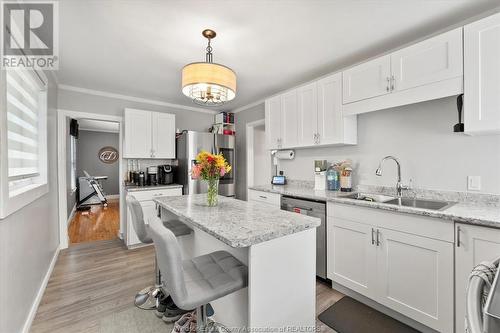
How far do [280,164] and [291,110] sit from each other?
3.19ft

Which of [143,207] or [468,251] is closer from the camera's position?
[468,251]

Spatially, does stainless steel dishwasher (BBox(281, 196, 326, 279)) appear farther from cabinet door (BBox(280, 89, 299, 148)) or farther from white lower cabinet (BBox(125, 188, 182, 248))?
white lower cabinet (BBox(125, 188, 182, 248))

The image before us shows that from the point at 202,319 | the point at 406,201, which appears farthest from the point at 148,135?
the point at 406,201

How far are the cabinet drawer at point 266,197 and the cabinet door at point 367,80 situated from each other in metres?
1.34

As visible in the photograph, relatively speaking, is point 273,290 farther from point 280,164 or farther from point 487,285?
point 280,164

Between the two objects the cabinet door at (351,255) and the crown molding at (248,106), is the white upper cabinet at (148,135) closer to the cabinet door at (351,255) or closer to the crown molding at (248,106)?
the crown molding at (248,106)

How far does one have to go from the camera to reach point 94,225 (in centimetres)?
461

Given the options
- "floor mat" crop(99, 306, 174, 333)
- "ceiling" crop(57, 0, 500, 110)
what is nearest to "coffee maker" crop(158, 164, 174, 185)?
"ceiling" crop(57, 0, 500, 110)

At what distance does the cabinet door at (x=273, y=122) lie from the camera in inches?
127

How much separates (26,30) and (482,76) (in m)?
3.50

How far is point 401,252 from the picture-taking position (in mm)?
1678

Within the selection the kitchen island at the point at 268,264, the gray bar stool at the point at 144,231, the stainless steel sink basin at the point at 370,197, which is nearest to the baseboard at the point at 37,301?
the gray bar stool at the point at 144,231

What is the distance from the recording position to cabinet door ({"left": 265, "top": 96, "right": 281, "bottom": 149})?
323 centimetres

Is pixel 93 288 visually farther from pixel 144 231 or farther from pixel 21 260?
pixel 144 231
